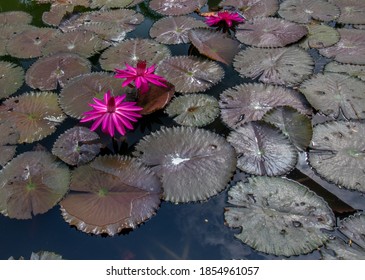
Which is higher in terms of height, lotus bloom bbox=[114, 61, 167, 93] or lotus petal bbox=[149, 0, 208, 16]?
lotus bloom bbox=[114, 61, 167, 93]

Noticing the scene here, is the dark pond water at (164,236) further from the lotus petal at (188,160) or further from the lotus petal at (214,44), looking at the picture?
the lotus petal at (214,44)

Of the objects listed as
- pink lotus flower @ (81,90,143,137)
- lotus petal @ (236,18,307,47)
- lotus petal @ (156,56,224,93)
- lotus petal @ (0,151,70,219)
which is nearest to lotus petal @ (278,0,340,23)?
lotus petal @ (236,18,307,47)

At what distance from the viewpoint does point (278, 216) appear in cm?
213

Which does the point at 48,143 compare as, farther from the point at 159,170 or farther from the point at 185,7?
the point at 185,7

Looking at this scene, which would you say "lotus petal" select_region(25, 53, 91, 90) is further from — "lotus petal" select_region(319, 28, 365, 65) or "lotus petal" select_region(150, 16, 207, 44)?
"lotus petal" select_region(319, 28, 365, 65)

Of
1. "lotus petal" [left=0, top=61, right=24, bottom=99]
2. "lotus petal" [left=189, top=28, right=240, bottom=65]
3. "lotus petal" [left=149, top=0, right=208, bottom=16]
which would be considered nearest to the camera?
"lotus petal" [left=0, top=61, right=24, bottom=99]

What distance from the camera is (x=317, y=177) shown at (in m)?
2.35

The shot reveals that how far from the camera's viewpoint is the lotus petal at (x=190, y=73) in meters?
3.00

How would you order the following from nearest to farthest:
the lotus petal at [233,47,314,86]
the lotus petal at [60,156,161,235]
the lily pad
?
the lotus petal at [60,156,161,235] < the lily pad < the lotus petal at [233,47,314,86]

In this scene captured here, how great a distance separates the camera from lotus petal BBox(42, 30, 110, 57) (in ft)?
11.4

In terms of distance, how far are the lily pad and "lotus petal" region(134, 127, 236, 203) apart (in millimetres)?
77

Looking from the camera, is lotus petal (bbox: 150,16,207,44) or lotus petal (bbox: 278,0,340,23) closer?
lotus petal (bbox: 150,16,207,44)

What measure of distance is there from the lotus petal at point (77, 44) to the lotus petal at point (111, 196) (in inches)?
55.6

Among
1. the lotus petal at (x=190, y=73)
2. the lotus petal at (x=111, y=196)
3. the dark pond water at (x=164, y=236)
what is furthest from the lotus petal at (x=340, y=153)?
the lotus petal at (x=111, y=196)
